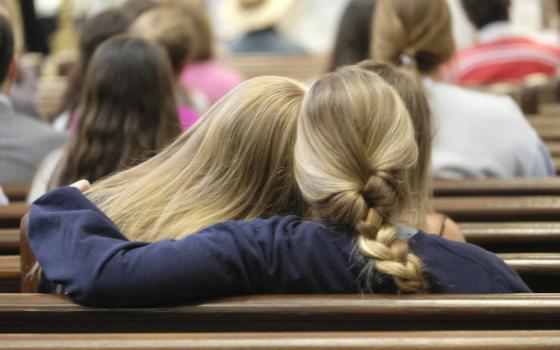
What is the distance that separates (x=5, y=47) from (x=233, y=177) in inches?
68.4

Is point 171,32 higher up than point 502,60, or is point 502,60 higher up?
point 171,32

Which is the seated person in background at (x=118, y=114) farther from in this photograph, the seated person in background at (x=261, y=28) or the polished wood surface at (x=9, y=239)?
the seated person in background at (x=261, y=28)

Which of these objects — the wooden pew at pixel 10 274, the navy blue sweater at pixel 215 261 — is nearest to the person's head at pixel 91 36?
the wooden pew at pixel 10 274

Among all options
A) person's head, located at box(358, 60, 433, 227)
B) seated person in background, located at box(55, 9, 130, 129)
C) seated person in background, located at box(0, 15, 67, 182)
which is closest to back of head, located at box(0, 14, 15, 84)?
seated person in background, located at box(0, 15, 67, 182)

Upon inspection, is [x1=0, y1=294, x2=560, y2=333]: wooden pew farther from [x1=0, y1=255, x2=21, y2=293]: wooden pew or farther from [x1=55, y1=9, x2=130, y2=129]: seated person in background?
[x1=55, y1=9, x2=130, y2=129]: seated person in background

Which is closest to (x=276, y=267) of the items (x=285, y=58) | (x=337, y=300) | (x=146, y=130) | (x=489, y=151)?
(x=337, y=300)

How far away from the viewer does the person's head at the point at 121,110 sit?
9.86ft

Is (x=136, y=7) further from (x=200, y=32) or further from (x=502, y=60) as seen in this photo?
(x=502, y=60)

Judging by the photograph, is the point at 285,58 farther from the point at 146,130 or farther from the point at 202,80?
the point at 146,130

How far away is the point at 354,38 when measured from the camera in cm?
386

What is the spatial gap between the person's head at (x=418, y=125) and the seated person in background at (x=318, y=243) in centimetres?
33

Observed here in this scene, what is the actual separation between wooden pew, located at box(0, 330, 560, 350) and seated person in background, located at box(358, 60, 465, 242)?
0.54m

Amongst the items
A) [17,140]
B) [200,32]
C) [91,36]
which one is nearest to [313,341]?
[17,140]

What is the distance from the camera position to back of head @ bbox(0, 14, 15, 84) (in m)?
3.52
